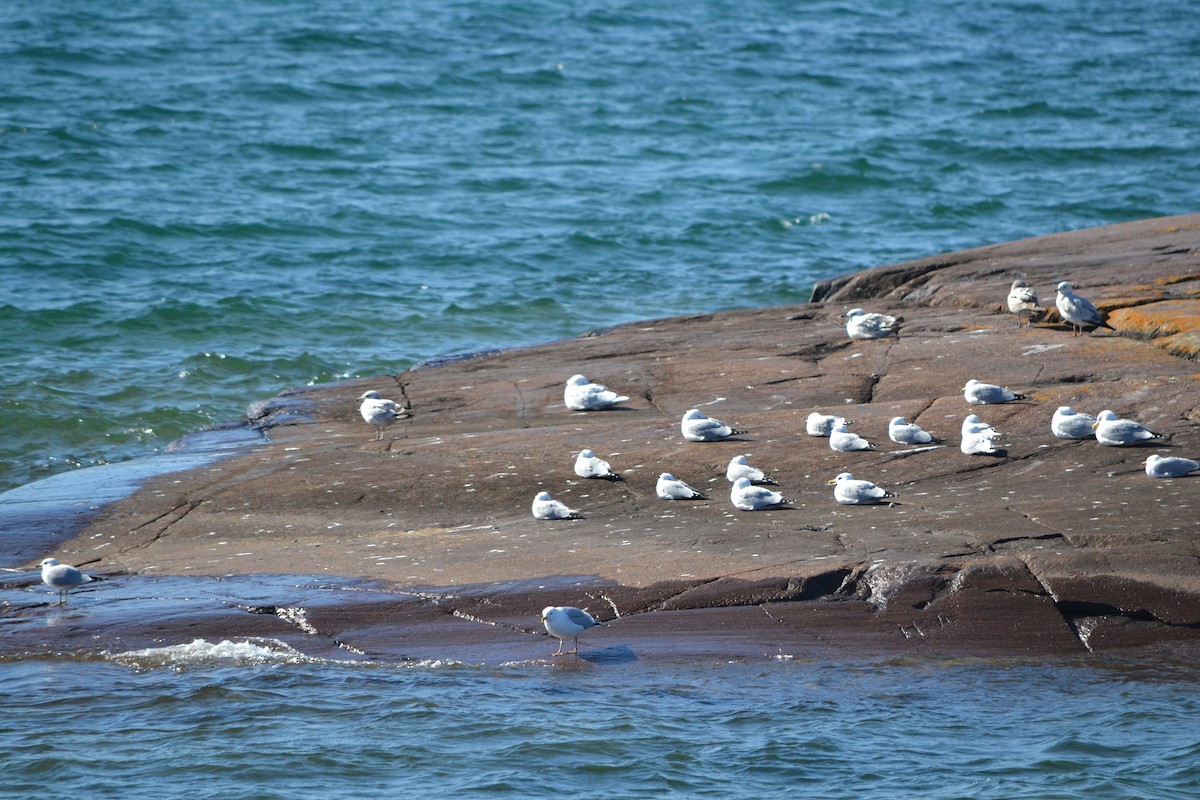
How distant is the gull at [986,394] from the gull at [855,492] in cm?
152

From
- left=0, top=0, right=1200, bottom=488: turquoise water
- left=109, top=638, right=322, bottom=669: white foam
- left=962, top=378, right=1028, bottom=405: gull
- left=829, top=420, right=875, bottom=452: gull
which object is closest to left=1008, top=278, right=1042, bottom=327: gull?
left=962, top=378, right=1028, bottom=405: gull

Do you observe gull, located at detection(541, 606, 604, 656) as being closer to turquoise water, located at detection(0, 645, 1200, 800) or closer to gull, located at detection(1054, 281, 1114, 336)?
turquoise water, located at detection(0, 645, 1200, 800)

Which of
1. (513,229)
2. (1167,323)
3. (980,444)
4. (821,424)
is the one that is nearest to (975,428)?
(980,444)

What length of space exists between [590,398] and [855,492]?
10.1 ft

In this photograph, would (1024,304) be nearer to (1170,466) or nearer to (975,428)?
(975,428)

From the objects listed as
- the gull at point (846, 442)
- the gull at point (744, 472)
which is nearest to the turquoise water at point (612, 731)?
the gull at point (744, 472)

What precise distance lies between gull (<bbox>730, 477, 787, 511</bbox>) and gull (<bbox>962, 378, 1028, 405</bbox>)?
6.26ft

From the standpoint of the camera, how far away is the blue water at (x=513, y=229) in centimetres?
633

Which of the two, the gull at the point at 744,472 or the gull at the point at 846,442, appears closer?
the gull at the point at 744,472

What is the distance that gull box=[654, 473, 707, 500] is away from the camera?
859 centimetres

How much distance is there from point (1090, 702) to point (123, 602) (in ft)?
16.6

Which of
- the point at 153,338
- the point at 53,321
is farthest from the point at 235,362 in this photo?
the point at 53,321

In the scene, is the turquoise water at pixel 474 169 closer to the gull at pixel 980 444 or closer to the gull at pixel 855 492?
the gull at pixel 855 492

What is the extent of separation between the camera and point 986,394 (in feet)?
30.7
